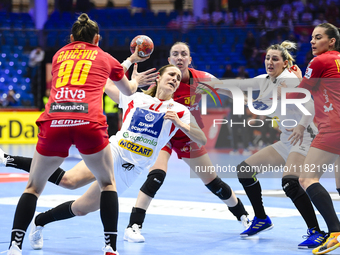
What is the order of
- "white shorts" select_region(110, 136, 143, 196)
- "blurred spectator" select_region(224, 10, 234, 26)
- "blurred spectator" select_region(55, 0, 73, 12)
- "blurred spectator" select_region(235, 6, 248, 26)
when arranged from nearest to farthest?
"white shorts" select_region(110, 136, 143, 196)
"blurred spectator" select_region(235, 6, 248, 26)
"blurred spectator" select_region(224, 10, 234, 26)
"blurred spectator" select_region(55, 0, 73, 12)

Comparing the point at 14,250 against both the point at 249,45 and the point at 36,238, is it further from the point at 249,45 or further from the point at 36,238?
the point at 249,45

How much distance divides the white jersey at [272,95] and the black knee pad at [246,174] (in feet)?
1.63

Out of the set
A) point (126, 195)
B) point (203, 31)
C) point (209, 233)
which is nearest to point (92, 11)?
point (203, 31)

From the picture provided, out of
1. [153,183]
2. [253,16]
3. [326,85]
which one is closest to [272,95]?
[326,85]

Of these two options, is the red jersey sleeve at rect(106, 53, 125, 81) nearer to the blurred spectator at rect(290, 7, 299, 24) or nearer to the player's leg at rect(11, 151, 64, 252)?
the player's leg at rect(11, 151, 64, 252)

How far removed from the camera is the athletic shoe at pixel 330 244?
12.5ft

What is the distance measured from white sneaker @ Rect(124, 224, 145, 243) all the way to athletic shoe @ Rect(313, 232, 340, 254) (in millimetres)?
1498

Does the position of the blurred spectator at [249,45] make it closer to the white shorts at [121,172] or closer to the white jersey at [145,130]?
the white jersey at [145,130]

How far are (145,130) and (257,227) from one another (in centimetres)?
152

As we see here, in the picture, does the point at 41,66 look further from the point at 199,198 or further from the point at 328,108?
the point at 328,108

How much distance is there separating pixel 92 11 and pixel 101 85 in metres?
18.5

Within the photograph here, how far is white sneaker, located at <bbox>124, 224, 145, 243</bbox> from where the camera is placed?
14.1 ft

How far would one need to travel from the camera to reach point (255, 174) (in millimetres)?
4695

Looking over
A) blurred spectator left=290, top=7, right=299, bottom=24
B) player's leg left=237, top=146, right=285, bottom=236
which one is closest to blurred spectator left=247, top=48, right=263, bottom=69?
blurred spectator left=290, top=7, right=299, bottom=24
